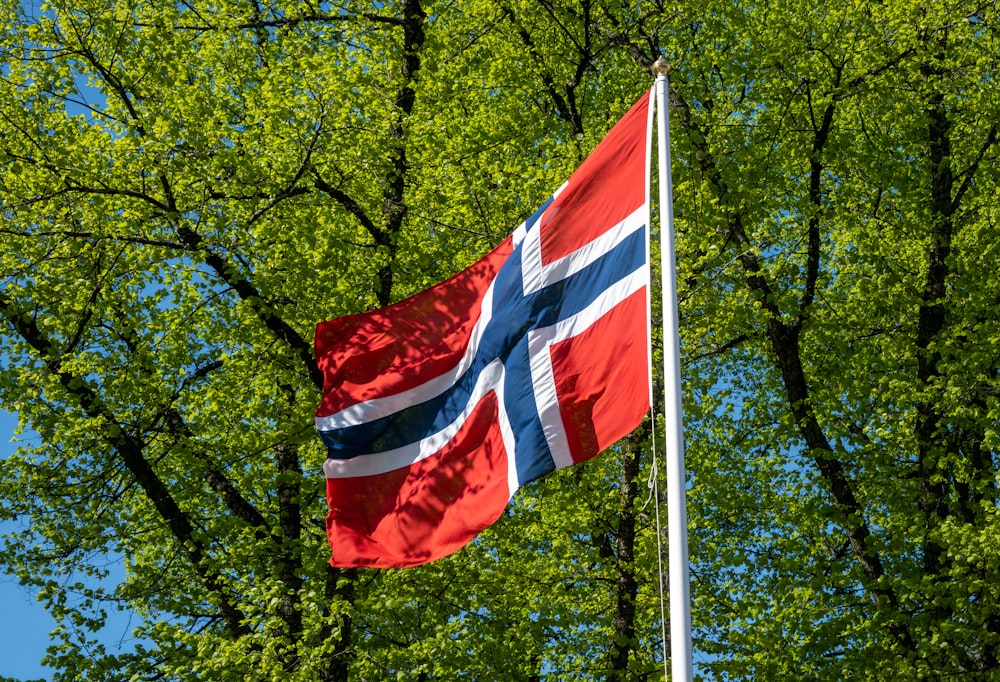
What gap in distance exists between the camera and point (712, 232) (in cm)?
1477

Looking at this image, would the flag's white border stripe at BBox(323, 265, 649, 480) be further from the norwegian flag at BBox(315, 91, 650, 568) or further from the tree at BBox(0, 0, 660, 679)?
the tree at BBox(0, 0, 660, 679)

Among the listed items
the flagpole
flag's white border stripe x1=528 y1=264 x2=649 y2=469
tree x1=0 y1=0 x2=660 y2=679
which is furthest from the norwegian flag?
tree x1=0 y1=0 x2=660 y2=679

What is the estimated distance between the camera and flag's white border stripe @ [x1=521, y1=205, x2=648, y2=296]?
25.4 feet

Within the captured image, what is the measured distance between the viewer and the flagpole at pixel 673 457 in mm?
6078

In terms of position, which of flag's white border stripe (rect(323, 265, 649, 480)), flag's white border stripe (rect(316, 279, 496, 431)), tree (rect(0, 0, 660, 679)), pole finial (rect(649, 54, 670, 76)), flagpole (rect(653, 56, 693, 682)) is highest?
tree (rect(0, 0, 660, 679))

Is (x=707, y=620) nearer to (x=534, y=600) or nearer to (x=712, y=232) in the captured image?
(x=534, y=600)

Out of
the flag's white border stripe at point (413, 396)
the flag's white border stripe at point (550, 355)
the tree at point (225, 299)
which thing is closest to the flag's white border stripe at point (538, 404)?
the flag's white border stripe at point (550, 355)

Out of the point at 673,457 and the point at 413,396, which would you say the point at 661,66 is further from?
the point at 413,396

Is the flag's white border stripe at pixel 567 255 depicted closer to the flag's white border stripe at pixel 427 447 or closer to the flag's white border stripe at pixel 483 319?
the flag's white border stripe at pixel 483 319

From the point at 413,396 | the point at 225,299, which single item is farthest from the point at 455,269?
the point at 413,396

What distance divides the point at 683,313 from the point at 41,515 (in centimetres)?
858

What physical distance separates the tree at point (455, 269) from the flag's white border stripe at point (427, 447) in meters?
3.54

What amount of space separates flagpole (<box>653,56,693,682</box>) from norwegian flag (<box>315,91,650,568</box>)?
0.25 meters

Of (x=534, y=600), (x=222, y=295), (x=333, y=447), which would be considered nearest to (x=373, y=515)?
(x=333, y=447)
